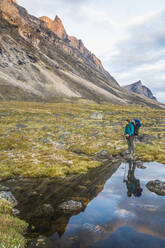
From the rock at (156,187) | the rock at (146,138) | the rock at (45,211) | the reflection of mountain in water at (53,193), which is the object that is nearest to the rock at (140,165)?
the reflection of mountain in water at (53,193)

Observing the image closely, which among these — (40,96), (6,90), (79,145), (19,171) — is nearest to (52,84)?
(40,96)

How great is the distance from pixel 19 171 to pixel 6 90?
398 feet

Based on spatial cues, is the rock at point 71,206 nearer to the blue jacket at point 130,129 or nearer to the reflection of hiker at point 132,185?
the reflection of hiker at point 132,185

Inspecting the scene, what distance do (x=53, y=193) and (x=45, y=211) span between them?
2.46 metres

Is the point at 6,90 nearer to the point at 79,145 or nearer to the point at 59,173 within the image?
the point at 79,145

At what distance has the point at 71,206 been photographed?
10.1 m

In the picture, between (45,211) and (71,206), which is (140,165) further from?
(45,211)

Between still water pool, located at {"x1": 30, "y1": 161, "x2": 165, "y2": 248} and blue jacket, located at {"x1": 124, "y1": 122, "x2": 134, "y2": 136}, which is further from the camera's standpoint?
blue jacket, located at {"x1": 124, "y1": 122, "x2": 134, "y2": 136}

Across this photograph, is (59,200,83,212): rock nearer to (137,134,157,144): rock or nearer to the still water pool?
the still water pool

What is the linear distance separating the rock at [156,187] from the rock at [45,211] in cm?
642

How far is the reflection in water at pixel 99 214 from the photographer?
7336 mm

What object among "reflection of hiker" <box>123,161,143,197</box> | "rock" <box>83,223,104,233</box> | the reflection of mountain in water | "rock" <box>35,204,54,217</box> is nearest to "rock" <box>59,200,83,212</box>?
the reflection of mountain in water

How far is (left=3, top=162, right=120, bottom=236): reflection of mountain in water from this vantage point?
866cm

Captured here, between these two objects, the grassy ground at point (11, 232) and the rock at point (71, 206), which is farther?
the rock at point (71, 206)
